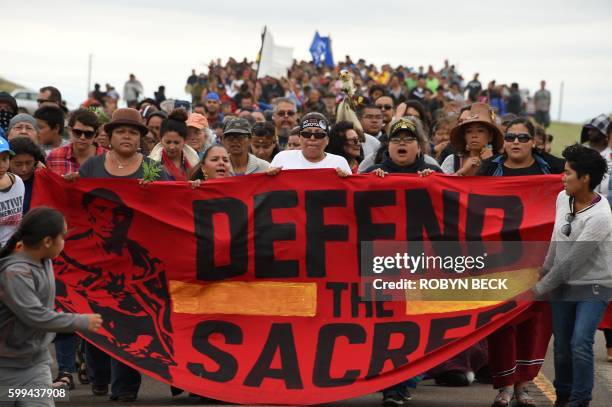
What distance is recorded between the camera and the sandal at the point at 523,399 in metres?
9.23

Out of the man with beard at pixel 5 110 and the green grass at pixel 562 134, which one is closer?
the man with beard at pixel 5 110

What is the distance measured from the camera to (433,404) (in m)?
9.34

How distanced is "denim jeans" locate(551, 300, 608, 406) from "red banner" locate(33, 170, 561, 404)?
16.8 inches

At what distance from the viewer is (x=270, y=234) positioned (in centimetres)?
970

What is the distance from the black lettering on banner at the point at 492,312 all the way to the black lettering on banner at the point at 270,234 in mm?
1416

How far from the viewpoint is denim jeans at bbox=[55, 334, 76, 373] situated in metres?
9.62

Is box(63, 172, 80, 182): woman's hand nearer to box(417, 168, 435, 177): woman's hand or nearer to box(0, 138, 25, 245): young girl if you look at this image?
box(0, 138, 25, 245): young girl

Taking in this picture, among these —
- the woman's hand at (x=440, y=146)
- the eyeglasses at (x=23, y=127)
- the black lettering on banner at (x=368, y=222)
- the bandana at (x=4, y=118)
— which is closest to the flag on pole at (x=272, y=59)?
the woman's hand at (x=440, y=146)

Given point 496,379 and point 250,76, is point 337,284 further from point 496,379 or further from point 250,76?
point 250,76

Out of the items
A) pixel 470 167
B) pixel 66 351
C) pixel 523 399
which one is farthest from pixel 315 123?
pixel 523 399

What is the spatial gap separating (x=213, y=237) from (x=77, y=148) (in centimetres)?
200

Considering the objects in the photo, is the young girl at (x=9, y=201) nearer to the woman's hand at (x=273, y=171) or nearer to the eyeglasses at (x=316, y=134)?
the woman's hand at (x=273, y=171)

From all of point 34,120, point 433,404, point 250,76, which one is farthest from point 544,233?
point 250,76

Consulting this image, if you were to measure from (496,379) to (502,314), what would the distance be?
1.57 feet
